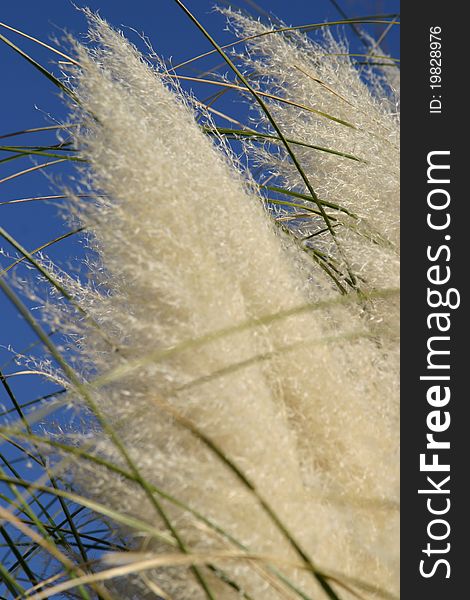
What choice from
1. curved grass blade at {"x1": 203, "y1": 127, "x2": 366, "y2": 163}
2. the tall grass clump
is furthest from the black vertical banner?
curved grass blade at {"x1": 203, "y1": 127, "x2": 366, "y2": 163}

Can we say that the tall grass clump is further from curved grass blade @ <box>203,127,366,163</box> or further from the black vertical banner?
curved grass blade @ <box>203,127,366,163</box>

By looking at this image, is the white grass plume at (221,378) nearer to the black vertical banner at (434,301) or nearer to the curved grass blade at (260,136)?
the black vertical banner at (434,301)

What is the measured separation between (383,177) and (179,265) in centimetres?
51

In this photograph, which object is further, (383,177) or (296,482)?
(383,177)

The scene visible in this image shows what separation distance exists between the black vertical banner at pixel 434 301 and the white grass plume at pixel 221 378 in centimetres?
5

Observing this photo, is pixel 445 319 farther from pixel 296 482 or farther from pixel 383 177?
pixel 296 482

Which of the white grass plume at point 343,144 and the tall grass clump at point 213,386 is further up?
the white grass plume at point 343,144

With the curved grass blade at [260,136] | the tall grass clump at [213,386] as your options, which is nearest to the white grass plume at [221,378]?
the tall grass clump at [213,386]

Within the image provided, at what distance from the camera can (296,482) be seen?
0.87 meters

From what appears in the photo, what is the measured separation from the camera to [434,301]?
3.73ft

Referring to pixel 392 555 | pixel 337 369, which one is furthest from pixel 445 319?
pixel 392 555

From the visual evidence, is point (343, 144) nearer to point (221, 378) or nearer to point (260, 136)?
point (260, 136)

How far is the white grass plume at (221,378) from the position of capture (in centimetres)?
86

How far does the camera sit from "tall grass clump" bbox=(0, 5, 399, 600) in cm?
85
